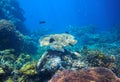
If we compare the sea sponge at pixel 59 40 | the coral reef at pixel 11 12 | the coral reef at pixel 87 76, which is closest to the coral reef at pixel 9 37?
the sea sponge at pixel 59 40

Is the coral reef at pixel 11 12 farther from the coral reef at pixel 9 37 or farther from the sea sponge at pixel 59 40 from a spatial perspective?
the sea sponge at pixel 59 40

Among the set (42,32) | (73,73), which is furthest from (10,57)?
(42,32)

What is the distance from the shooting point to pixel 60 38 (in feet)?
31.1

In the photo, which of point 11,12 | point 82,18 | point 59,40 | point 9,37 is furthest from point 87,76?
point 82,18

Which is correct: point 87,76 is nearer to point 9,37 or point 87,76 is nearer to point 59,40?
point 59,40

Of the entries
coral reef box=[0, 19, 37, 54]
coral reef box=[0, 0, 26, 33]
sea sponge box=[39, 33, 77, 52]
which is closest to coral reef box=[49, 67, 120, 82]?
sea sponge box=[39, 33, 77, 52]

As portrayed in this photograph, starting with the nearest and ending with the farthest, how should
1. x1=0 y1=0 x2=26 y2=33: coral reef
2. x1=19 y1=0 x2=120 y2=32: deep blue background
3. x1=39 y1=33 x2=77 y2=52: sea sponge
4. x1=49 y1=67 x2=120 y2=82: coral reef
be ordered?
x1=49 y1=67 x2=120 y2=82: coral reef, x1=39 y1=33 x2=77 y2=52: sea sponge, x1=0 y1=0 x2=26 y2=33: coral reef, x1=19 y1=0 x2=120 y2=32: deep blue background

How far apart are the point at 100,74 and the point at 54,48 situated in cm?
366

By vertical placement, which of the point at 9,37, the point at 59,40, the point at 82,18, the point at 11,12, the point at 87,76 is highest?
the point at 82,18

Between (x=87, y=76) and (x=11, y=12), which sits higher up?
(x=11, y=12)

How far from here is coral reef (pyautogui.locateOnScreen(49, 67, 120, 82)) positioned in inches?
165

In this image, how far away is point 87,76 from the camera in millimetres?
4297

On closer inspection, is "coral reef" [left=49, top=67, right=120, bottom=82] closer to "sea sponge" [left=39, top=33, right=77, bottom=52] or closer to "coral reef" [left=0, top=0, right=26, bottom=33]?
"sea sponge" [left=39, top=33, right=77, bottom=52]

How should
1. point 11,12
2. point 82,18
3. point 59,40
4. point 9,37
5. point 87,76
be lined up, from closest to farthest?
point 87,76 < point 59,40 < point 9,37 < point 11,12 < point 82,18
